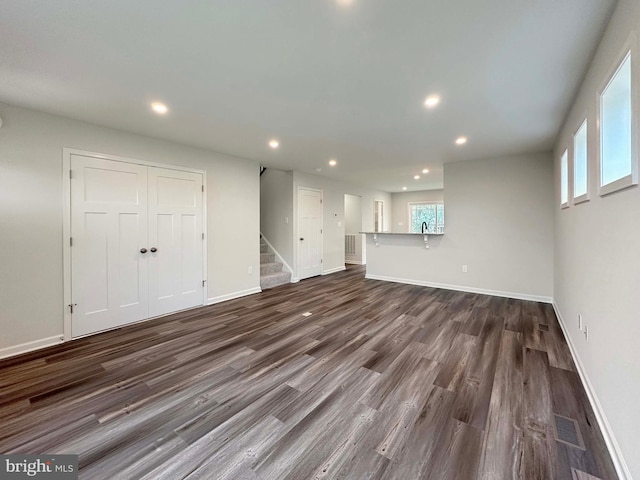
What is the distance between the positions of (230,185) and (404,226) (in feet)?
23.5

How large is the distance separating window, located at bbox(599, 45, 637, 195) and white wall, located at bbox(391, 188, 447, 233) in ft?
26.0

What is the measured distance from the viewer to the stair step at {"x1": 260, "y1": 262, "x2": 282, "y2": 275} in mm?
5695

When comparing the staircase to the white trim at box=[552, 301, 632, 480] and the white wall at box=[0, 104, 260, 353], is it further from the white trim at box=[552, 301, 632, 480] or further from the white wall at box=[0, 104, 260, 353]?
the white trim at box=[552, 301, 632, 480]

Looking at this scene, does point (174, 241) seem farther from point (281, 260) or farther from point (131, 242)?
point (281, 260)

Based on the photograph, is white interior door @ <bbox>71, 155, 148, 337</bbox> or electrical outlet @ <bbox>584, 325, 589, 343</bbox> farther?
white interior door @ <bbox>71, 155, 148, 337</bbox>

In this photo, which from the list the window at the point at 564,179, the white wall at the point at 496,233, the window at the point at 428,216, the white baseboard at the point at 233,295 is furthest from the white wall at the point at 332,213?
the window at the point at 564,179

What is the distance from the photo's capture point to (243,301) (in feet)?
14.6

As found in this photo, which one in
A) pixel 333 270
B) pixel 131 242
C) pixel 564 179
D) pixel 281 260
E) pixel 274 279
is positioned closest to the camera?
pixel 564 179

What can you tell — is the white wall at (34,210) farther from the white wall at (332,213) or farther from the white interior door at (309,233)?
the white wall at (332,213)

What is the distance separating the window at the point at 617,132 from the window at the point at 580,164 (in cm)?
58

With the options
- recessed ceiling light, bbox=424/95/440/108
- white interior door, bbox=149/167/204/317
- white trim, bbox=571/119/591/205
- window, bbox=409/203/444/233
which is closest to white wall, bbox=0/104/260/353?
white interior door, bbox=149/167/204/317

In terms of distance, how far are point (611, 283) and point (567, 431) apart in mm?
925

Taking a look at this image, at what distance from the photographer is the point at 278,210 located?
19.9 ft

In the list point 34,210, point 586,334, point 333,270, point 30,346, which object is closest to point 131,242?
point 34,210
